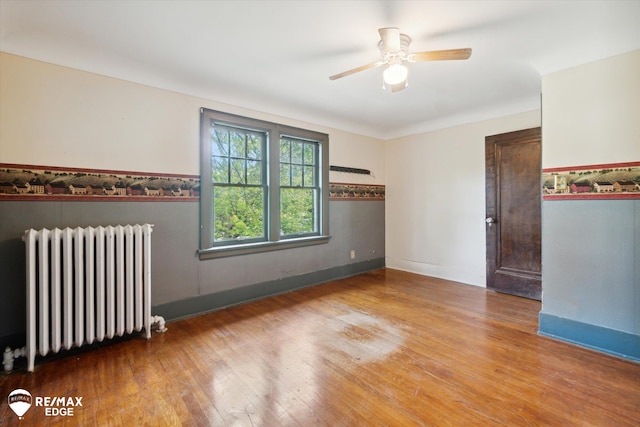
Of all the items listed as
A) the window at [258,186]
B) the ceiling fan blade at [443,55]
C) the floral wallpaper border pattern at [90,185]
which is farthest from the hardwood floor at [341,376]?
the ceiling fan blade at [443,55]

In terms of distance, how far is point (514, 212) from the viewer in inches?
150

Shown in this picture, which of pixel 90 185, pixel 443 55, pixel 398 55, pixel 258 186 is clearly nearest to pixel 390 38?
pixel 398 55

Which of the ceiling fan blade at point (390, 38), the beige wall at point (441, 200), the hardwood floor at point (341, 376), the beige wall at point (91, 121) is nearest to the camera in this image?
the hardwood floor at point (341, 376)

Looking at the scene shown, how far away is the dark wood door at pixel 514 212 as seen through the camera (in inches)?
143

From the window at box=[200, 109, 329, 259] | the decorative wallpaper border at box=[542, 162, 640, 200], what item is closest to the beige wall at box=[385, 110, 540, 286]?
the decorative wallpaper border at box=[542, 162, 640, 200]

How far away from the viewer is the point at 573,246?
2596 mm

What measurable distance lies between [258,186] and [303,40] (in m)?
1.87

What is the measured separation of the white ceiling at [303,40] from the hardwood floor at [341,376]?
250 cm

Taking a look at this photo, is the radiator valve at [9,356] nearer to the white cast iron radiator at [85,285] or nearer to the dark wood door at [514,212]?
the white cast iron radiator at [85,285]

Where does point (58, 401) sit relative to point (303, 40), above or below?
below

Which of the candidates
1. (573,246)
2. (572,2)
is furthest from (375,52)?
(573,246)

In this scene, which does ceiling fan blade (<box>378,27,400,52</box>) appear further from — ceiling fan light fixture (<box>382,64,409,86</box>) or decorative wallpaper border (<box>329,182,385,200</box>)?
decorative wallpaper border (<box>329,182,385,200</box>)

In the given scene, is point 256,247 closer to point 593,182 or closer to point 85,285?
point 85,285

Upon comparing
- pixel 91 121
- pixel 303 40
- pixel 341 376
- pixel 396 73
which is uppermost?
pixel 303 40
